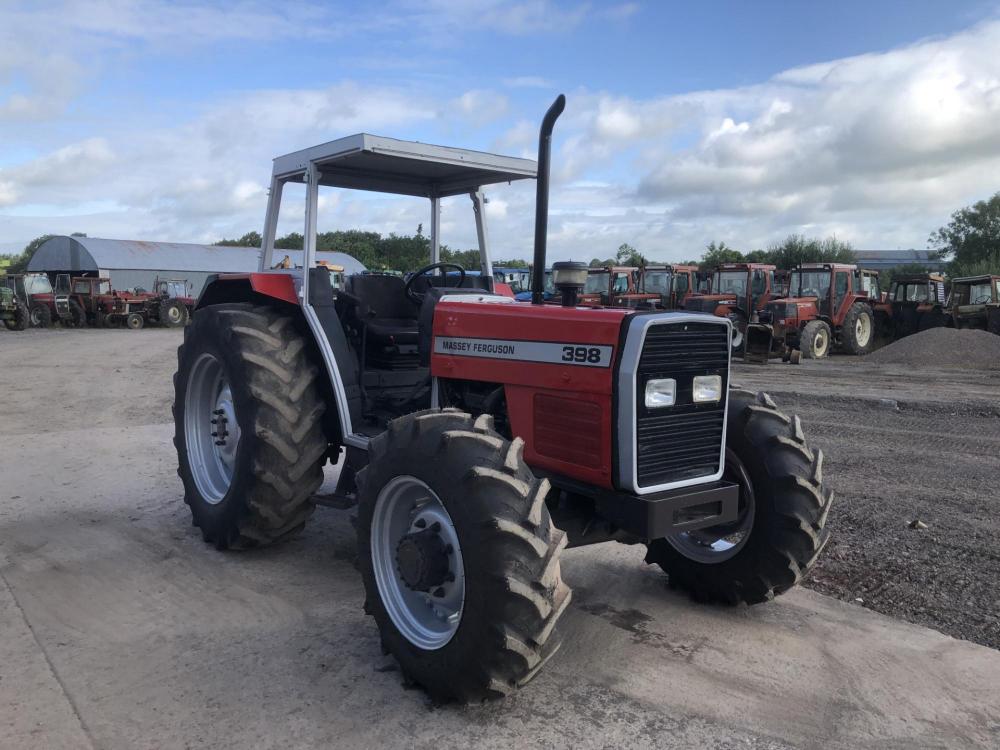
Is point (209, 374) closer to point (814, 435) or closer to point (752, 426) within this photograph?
point (752, 426)

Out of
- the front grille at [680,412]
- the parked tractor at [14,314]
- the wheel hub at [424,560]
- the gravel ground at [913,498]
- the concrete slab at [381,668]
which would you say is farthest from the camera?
the parked tractor at [14,314]

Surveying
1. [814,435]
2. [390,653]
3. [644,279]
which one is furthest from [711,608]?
[644,279]

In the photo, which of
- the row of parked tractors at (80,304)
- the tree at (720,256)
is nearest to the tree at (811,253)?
the tree at (720,256)

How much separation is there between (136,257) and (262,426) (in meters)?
46.1

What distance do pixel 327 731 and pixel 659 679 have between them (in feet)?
4.45

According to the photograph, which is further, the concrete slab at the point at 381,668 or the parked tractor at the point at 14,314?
the parked tractor at the point at 14,314

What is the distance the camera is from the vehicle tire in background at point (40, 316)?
30.8 m

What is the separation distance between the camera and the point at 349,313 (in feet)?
16.9

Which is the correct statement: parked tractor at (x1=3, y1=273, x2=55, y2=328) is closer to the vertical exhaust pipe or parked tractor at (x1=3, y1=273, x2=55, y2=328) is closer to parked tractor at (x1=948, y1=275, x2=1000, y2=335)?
parked tractor at (x1=948, y1=275, x2=1000, y2=335)

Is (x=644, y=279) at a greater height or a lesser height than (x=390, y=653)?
greater

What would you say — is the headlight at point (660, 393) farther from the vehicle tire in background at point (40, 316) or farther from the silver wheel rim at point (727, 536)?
the vehicle tire in background at point (40, 316)

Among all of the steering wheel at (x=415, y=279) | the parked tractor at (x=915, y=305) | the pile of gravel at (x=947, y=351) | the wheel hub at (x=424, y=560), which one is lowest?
the pile of gravel at (x=947, y=351)

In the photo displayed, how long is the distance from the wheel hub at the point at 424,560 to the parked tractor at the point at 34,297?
1257 inches

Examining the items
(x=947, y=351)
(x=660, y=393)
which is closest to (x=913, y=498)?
(x=660, y=393)
